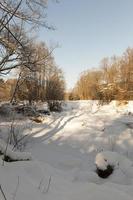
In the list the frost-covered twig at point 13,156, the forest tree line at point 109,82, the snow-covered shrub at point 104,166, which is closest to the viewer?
the frost-covered twig at point 13,156

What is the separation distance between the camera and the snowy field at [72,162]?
381 cm

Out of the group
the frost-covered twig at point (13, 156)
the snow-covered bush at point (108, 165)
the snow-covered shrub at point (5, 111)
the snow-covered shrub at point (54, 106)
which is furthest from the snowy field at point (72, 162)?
the snow-covered shrub at point (54, 106)

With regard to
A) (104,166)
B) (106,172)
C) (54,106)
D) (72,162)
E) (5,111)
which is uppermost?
(54,106)

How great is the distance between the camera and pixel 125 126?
13.5 m

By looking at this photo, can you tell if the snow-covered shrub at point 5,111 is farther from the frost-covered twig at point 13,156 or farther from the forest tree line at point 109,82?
the frost-covered twig at point 13,156

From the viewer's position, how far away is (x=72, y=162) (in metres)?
8.34

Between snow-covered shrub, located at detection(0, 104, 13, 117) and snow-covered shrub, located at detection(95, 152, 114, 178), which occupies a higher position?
snow-covered shrub, located at detection(0, 104, 13, 117)

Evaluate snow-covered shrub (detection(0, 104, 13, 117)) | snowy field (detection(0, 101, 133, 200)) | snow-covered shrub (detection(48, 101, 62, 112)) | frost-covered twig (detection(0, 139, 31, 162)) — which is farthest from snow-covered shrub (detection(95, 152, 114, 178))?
snow-covered shrub (detection(48, 101, 62, 112))

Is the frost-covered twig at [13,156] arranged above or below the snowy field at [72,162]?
above

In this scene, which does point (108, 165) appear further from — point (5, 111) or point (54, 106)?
point (54, 106)

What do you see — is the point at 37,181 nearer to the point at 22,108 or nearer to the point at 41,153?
the point at 41,153

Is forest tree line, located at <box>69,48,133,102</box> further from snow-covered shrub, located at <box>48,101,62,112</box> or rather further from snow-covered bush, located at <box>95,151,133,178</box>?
snow-covered bush, located at <box>95,151,133,178</box>

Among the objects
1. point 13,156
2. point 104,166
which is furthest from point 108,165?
point 13,156

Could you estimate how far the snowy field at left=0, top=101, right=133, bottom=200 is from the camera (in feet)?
12.5
